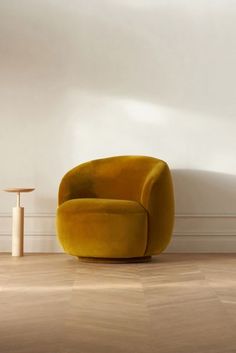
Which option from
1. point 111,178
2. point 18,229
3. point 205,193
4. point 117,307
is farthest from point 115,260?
point 117,307

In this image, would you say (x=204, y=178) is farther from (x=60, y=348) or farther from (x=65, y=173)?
(x=60, y=348)

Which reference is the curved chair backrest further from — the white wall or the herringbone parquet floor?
the herringbone parquet floor

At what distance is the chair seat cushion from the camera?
184 inches

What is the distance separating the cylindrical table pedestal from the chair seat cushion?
69 centimetres

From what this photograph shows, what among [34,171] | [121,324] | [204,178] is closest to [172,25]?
[204,178]

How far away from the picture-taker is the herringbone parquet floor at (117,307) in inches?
96.5

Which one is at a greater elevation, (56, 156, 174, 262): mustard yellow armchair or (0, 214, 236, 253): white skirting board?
(56, 156, 174, 262): mustard yellow armchair

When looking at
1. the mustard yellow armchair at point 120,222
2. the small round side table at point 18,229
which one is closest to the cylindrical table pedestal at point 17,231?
the small round side table at point 18,229

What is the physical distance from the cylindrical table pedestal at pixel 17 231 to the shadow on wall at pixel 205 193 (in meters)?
1.34

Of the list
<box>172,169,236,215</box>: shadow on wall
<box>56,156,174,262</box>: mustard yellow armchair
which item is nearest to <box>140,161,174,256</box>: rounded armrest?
<box>56,156,174,262</box>: mustard yellow armchair

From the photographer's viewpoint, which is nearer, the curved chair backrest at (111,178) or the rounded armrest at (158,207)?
the rounded armrest at (158,207)

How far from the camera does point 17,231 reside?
5312 millimetres

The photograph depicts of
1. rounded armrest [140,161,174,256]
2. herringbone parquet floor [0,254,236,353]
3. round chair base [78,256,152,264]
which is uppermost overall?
rounded armrest [140,161,174,256]

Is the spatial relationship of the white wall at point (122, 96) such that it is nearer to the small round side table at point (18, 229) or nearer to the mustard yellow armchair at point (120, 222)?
the small round side table at point (18, 229)
